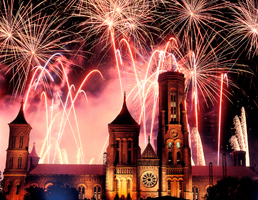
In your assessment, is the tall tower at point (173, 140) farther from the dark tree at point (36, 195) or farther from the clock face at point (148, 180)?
the dark tree at point (36, 195)

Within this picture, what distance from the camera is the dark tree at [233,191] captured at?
58.4 meters

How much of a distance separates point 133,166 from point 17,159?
22.4 metres

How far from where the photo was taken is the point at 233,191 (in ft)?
193

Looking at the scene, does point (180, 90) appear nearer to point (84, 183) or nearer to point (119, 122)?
point (119, 122)

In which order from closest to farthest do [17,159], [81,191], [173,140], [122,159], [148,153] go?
[122,159], [148,153], [173,140], [17,159], [81,191]

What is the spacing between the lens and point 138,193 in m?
64.8

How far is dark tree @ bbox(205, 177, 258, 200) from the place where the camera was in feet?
192

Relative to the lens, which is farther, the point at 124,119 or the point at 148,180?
the point at 124,119

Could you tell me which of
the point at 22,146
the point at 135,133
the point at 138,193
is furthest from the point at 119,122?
the point at 22,146

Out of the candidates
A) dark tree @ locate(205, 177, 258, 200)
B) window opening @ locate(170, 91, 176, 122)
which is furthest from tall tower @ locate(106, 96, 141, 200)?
dark tree @ locate(205, 177, 258, 200)

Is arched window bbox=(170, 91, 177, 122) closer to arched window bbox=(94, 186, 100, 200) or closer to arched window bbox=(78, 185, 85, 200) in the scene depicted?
arched window bbox=(94, 186, 100, 200)

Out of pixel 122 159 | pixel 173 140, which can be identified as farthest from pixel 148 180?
pixel 173 140

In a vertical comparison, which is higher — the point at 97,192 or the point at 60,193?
the point at 97,192

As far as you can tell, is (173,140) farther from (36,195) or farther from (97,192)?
(36,195)
